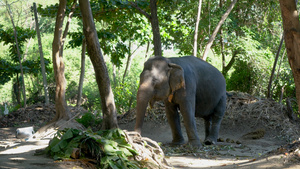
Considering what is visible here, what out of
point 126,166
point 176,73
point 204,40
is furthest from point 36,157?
point 204,40

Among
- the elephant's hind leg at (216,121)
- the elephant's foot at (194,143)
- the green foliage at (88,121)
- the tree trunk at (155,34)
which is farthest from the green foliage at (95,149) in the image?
the green foliage at (88,121)

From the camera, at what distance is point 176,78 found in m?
8.34

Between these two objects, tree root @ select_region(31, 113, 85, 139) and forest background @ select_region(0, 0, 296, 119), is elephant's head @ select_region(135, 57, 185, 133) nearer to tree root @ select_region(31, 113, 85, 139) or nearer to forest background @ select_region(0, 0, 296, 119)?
tree root @ select_region(31, 113, 85, 139)

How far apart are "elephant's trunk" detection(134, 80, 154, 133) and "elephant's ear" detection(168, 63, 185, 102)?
2.19ft

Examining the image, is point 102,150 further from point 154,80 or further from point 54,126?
point 54,126

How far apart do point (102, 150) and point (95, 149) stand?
106mm

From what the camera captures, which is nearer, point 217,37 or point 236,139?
point 236,139

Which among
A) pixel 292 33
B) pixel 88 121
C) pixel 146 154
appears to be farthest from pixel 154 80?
pixel 88 121

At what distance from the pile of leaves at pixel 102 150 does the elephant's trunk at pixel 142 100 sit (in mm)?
2363

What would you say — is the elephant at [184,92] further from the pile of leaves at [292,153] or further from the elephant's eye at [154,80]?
the pile of leaves at [292,153]

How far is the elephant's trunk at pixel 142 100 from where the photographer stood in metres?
7.49

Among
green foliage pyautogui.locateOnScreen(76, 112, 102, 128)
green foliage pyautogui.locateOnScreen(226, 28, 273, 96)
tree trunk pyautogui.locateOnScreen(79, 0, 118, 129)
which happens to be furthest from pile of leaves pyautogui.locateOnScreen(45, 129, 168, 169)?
green foliage pyautogui.locateOnScreen(226, 28, 273, 96)

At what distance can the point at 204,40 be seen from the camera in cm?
1842

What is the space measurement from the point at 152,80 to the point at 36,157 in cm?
383
